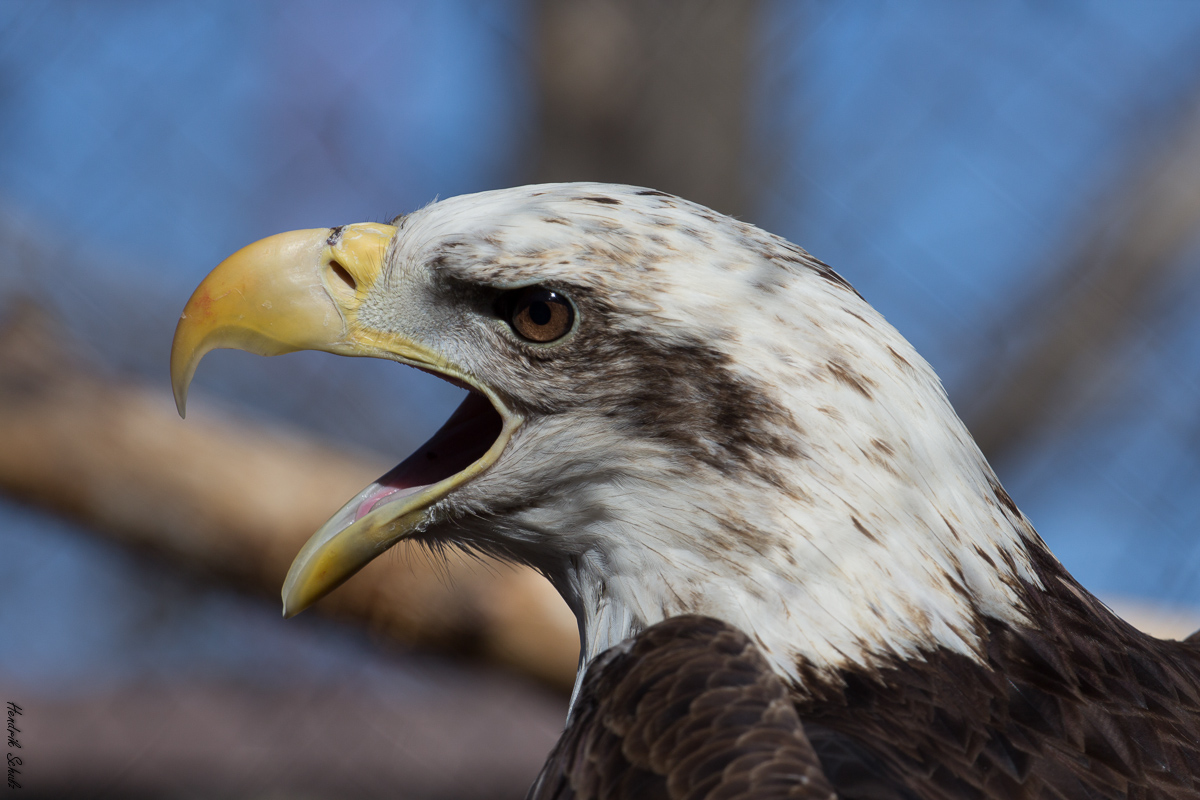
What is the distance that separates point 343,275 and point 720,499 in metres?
0.74

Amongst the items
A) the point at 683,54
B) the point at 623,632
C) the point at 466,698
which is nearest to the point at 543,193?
the point at 623,632

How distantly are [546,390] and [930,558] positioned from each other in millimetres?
629

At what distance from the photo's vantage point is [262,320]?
168 centimetres

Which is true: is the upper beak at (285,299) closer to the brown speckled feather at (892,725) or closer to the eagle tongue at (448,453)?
the eagle tongue at (448,453)

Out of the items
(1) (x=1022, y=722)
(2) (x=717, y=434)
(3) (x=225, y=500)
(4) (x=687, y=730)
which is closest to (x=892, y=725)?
(1) (x=1022, y=722)

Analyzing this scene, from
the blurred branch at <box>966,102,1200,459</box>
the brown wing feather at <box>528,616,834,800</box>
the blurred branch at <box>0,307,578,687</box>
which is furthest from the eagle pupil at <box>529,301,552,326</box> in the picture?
the blurred branch at <box>966,102,1200,459</box>

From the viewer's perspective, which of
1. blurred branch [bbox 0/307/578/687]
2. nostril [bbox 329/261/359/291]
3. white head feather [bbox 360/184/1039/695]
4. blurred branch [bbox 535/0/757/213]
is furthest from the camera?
blurred branch [bbox 535/0/757/213]

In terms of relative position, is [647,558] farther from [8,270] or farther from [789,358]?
[8,270]

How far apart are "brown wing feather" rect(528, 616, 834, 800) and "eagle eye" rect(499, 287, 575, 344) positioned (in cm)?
48

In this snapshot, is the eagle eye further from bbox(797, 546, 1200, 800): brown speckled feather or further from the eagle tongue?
bbox(797, 546, 1200, 800): brown speckled feather

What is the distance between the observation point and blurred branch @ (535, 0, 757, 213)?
4266mm

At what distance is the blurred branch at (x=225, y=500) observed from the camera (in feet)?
10.2

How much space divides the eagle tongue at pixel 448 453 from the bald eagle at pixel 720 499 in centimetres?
2

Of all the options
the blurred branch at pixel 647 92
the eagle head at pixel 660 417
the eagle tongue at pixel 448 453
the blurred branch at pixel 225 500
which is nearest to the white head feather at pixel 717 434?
the eagle head at pixel 660 417
